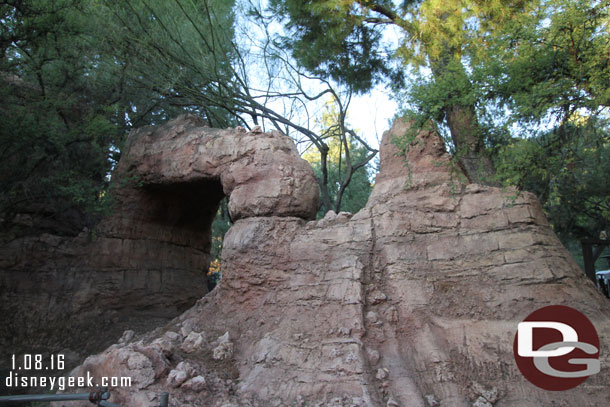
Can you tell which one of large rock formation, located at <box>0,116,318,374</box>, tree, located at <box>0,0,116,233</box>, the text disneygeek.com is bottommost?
the text disneygeek.com

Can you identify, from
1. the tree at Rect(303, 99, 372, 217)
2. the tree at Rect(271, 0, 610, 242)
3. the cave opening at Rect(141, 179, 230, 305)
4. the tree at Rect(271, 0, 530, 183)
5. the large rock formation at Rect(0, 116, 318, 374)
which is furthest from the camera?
the tree at Rect(303, 99, 372, 217)

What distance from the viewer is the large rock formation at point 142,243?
21.7 feet

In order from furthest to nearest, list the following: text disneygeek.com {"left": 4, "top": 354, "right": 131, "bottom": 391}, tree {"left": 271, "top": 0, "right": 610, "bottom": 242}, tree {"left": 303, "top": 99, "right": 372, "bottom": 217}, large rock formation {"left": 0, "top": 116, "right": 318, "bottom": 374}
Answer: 1. tree {"left": 303, "top": 99, "right": 372, "bottom": 217}
2. text disneygeek.com {"left": 4, "top": 354, "right": 131, "bottom": 391}
3. large rock formation {"left": 0, "top": 116, "right": 318, "bottom": 374}
4. tree {"left": 271, "top": 0, "right": 610, "bottom": 242}

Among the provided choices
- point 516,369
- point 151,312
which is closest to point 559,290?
point 516,369

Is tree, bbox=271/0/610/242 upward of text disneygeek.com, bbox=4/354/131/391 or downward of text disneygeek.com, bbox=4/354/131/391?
upward

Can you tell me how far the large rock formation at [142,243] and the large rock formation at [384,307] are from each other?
0.42 meters

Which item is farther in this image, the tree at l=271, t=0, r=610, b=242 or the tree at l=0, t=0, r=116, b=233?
the tree at l=0, t=0, r=116, b=233

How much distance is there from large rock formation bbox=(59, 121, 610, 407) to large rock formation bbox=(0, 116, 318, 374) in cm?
42

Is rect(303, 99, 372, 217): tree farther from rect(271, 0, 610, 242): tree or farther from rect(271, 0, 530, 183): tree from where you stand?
rect(271, 0, 610, 242): tree

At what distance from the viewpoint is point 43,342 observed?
24.8ft

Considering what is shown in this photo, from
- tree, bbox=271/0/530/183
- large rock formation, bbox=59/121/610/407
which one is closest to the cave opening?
large rock formation, bbox=59/121/610/407

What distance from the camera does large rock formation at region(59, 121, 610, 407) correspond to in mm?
4648

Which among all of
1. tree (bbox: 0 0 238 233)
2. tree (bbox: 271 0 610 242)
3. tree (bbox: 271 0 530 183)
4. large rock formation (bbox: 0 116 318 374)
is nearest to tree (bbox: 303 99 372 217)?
tree (bbox: 271 0 530 183)

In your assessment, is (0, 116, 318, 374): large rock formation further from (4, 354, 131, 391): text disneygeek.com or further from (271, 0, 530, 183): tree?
Result: (271, 0, 530, 183): tree
